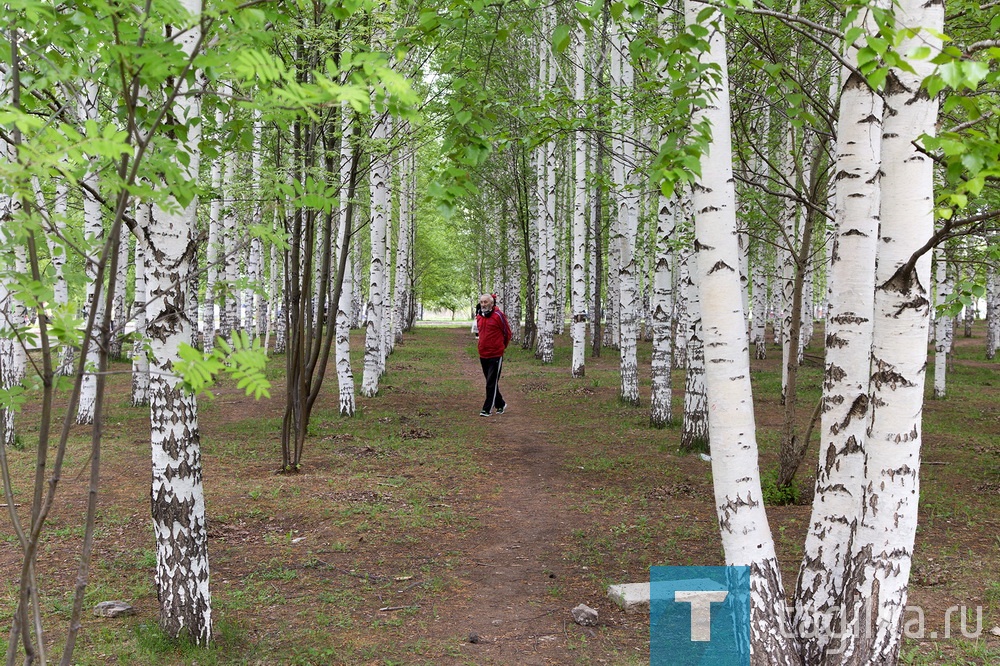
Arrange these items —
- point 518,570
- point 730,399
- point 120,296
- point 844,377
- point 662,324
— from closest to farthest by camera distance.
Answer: point 730,399 → point 844,377 → point 518,570 → point 120,296 → point 662,324

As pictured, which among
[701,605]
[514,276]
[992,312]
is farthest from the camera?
[514,276]

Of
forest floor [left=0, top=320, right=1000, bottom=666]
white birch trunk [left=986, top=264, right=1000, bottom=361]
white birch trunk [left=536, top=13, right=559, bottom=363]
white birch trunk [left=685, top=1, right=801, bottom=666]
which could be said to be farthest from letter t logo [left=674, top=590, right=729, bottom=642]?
white birch trunk [left=986, top=264, right=1000, bottom=361]

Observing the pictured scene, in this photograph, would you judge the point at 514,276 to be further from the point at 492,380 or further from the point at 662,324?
the point at 662,324

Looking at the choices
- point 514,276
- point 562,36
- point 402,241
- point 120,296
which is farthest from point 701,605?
point 514,276

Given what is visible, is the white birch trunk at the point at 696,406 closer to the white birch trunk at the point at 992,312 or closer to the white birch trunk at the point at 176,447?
the white birch trunk at the point at 176,447

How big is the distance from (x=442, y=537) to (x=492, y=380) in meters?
6.29

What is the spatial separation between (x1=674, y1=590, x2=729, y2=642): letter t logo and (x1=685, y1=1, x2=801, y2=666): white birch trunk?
3.04 ft

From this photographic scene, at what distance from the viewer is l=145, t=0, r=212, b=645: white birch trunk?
3955 millimetres

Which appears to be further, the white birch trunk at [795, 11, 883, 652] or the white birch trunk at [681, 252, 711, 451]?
the white birch trunk at [681, 252, 711, 451]

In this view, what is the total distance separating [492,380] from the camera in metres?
12.6

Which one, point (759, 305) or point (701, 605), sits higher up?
point (759, 305)

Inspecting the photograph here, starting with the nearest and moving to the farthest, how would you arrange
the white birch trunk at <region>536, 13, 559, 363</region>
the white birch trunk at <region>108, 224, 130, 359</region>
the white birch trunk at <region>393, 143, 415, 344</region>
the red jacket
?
the white birch trunk at <region>108, 224, 130, 359</region>
the red jacket
the white birch trunk at <region>536, 13, 559, 363</region>
the white birch trunk at <region>393, 143, 415, 344</region>

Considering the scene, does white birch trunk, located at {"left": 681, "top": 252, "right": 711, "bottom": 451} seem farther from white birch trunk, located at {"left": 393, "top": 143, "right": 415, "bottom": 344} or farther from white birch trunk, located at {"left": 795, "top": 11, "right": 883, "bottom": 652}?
white birch trunk, located at {"left": 393, "top": 143, "right": 415, "bottom": 344}

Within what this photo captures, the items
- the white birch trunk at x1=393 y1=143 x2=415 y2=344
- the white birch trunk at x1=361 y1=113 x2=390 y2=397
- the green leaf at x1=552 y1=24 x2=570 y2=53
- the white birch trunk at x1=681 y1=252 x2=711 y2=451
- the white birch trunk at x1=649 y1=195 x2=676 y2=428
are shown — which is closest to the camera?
the green leaf at x1=552 y1=24 x2=570 y2=53
